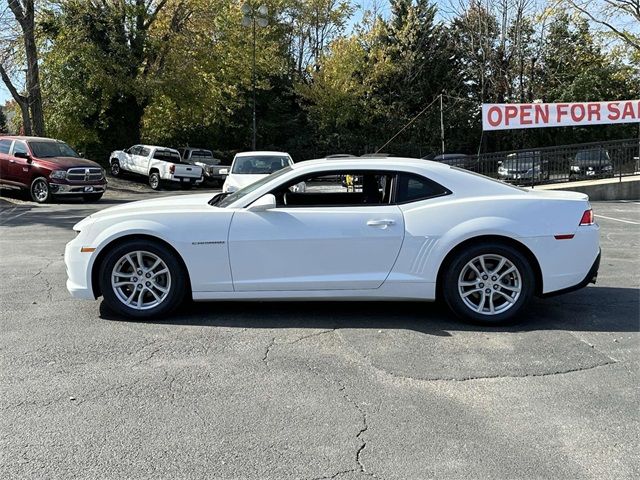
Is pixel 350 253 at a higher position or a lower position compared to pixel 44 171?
lower

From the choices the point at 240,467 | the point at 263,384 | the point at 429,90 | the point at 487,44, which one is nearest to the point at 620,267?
the point at 263,384

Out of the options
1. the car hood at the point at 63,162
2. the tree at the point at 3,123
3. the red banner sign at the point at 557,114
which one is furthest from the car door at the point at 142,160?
the tree at the point at 3,123

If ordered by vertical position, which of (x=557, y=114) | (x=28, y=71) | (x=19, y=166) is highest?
(x=28, y=71)

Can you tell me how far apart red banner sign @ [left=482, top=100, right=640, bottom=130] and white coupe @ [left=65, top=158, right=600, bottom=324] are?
1564 cm

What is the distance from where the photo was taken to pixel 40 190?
17.2 meters

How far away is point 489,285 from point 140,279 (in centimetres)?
308

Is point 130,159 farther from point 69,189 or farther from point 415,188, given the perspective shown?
point 415,188

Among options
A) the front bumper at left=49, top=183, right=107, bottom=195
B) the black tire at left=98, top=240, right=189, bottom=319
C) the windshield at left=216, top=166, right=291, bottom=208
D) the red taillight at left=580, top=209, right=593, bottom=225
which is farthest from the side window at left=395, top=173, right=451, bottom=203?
the front bumper at left=49, top=183, right=107, bottom=195

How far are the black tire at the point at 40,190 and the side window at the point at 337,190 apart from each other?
1373 cm

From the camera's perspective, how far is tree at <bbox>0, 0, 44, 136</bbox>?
22.8 metres

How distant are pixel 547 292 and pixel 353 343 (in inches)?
72.1

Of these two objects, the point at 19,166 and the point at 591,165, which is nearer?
the point at 19,166

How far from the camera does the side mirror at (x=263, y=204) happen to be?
16.9 ft

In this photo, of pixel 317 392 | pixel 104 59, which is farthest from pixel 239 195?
pixel 104 59
